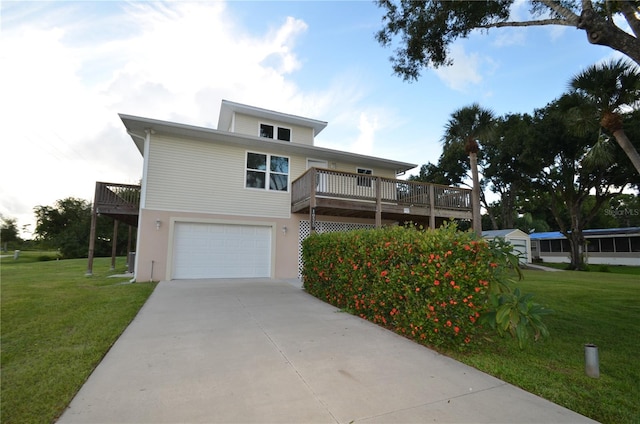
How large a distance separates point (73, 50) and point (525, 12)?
10.4 m

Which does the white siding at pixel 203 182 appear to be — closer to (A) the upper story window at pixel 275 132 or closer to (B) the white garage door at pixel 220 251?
(B) the white garage door at pixel 220 251

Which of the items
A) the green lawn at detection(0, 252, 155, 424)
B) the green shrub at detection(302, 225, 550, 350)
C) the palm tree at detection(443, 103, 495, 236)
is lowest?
the green lawn at detection(0, 252, 155, 424)

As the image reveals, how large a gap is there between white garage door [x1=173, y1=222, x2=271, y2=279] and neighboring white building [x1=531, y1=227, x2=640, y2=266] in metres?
28.2

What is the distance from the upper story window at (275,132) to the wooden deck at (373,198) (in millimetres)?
2751

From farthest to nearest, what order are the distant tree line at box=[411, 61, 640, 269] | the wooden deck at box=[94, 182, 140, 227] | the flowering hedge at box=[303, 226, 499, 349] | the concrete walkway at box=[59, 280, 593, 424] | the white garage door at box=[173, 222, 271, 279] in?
Answer: the wooden deck at box=[94, 182, 140, 227], the white garage door at box=[173, 222, 271, 279], the distant tree line at box=[411, 61, 640, 269], the flowering hedge at box=[303, 226, 499, 349], the concrete walkway at box=[59, 280, 593, 424]

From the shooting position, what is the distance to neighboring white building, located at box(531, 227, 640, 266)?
78.4ft

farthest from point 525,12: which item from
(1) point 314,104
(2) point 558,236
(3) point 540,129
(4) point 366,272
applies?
(2) point 558,236

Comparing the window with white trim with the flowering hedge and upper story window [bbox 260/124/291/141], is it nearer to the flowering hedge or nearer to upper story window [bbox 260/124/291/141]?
upper story window [bbox 260/124/291/141]

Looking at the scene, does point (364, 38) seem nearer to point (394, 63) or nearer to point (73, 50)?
point (394, 63)

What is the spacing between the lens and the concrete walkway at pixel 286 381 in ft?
7.63

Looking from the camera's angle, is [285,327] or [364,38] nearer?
[285,327]

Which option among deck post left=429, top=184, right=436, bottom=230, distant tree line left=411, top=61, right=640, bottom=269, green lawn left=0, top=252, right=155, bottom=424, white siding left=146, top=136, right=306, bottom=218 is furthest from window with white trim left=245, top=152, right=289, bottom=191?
distant tree line left=411, top=61, right=640, bottom=269

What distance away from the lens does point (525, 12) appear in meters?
6.49

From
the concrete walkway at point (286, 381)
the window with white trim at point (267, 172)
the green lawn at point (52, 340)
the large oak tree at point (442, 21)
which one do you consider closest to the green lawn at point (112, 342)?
the green lawn at point (52, 340)
